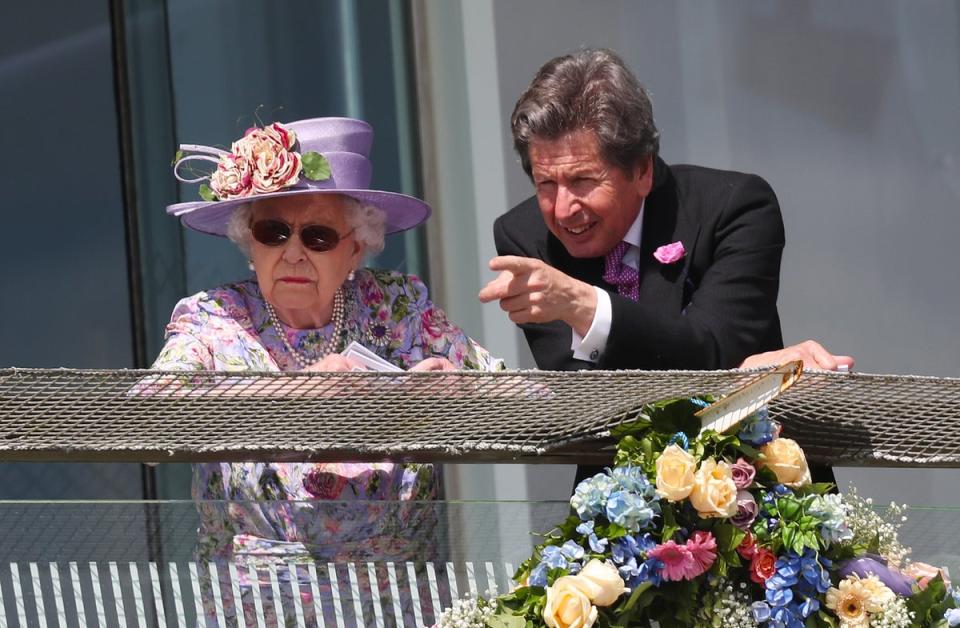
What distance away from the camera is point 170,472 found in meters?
5.55

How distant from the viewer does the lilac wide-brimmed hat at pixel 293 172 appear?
125 inches

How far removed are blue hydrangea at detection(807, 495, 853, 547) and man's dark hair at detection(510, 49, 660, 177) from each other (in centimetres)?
126

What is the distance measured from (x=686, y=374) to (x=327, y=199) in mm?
1151

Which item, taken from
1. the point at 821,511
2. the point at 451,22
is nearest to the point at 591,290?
the point at 821,511

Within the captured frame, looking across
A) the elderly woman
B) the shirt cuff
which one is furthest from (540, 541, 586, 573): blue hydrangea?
the shirt cuff

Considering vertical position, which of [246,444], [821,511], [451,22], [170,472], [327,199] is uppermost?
[451,22]

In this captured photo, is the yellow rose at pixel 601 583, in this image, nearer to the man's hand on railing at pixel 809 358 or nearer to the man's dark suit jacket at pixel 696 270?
the man's hand on railing at pixel 809 358

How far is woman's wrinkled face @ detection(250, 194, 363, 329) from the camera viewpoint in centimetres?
314

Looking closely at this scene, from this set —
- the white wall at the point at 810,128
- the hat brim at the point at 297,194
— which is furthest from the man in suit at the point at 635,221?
the white wall at the point at 810,128

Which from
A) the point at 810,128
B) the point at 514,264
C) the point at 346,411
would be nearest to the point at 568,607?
the point at 346,411

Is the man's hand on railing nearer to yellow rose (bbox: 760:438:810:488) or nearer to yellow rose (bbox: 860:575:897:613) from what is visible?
yellow rose (bbox: 760:438:810:488)

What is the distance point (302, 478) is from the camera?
9.59 feet

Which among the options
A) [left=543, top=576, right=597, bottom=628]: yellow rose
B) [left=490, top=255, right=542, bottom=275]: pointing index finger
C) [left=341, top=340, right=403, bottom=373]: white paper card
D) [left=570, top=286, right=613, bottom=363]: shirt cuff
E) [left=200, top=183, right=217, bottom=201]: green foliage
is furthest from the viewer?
[left=200, top=183, right=217, bottom=201]: green foliage

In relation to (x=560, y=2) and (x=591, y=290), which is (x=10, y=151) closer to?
(x=560, y=2)
